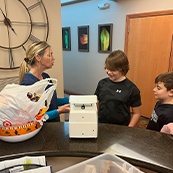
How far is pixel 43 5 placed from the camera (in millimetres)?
2371

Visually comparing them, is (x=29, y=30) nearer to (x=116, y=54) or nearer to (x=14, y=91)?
(x=116, y=54)

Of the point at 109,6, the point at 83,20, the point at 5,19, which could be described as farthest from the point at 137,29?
the point at 5,19

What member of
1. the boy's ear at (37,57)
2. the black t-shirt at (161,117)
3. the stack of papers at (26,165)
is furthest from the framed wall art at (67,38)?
the stack of papers at (26,165)

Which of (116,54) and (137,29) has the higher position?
(137,29)

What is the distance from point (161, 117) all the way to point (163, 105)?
0.40ft

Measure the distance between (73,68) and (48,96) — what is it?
4.06 m

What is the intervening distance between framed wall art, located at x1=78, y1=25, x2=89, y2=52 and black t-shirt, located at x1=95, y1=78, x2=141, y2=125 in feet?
10.0

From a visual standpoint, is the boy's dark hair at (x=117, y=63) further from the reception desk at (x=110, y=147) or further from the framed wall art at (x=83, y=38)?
the framed wall art at (x=83, y=38)

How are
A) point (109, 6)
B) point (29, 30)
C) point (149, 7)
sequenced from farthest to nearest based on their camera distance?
1. point (109, 6)
2. point (149, 7)
3. point (29, 30)

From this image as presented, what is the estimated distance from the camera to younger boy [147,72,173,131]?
1.26m

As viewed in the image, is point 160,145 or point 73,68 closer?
point 160,145

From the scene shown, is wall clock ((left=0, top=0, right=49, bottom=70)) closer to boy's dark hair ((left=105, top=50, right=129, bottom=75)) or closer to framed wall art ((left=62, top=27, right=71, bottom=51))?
boy's dark hair ((left=105, top=50, right=129, bottom=75))

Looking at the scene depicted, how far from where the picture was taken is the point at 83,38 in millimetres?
4441

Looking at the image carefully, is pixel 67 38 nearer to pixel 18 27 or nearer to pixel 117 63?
pixel 18 27
